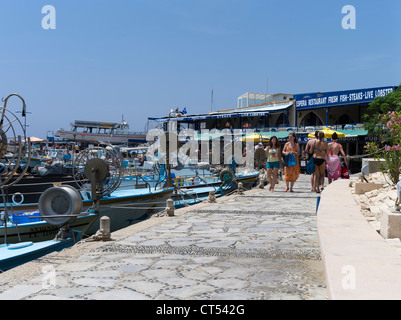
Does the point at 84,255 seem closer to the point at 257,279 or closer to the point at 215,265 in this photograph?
the point at 215,265

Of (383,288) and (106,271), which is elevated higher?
A: (383,288)

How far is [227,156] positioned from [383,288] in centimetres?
1896

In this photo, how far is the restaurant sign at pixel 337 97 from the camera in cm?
2887

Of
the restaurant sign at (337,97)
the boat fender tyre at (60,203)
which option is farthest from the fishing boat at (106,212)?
the restaurant sign at (337,97)

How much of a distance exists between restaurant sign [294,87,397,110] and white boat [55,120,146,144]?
45.7 m

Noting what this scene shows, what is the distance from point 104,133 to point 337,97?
5332 cm

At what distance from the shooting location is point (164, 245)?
598cm

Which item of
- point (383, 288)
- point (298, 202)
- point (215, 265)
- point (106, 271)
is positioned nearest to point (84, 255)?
point (106, 271)

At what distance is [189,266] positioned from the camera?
189 inches

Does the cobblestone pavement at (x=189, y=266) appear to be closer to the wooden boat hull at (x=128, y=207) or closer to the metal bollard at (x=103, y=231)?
the metal bollard at (x=103, y=231)

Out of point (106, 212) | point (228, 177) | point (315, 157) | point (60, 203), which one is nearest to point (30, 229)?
point (60, 203)

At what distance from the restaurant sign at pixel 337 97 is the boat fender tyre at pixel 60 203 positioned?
955 inches

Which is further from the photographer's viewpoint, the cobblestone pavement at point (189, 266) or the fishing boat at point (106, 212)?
the fishing boat at point (106, 212)

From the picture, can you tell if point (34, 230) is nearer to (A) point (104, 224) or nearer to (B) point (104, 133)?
(A) point (104, 224)
